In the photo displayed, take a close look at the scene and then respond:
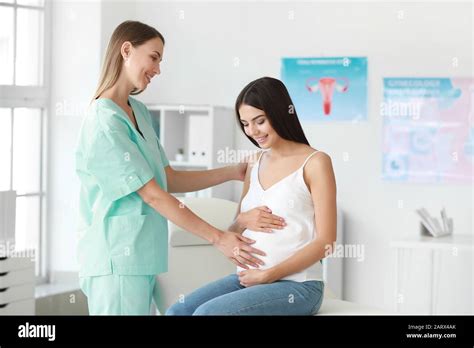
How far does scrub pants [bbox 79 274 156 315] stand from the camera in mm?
1495

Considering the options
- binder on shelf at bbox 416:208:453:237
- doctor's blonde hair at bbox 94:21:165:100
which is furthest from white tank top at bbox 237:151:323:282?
binder on shelf at bbox 416:208:453:237

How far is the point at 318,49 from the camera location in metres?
3.44

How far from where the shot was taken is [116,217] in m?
1.50

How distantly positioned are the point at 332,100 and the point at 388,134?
29 cm

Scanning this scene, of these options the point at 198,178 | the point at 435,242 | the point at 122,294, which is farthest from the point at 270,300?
the point at 435,242

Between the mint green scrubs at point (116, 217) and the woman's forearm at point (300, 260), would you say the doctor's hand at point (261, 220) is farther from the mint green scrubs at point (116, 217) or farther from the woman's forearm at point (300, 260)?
the mint green scrubs at point (116, 217)

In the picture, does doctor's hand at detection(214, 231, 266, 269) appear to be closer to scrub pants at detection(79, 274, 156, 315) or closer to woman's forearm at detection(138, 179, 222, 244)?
woman's forearm at detection(138, 179, 222, 244)

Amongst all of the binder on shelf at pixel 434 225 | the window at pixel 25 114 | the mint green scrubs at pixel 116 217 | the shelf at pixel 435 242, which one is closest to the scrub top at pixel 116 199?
the mint green scrubs at pixel 116 217

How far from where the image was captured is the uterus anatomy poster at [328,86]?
133 inches

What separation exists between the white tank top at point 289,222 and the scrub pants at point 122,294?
21cm

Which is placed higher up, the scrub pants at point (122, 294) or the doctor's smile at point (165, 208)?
the doctor's smile at point (165, 208)

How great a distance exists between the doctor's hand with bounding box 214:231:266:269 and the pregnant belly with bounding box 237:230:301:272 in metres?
0.01

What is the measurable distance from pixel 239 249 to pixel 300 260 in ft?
0.39
